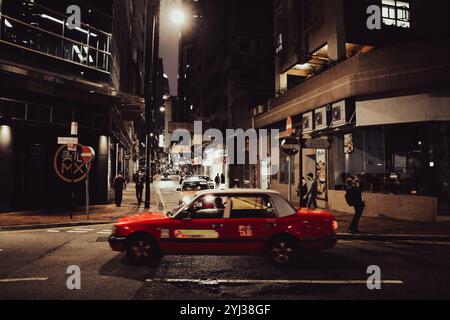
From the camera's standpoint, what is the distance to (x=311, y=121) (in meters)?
20.4

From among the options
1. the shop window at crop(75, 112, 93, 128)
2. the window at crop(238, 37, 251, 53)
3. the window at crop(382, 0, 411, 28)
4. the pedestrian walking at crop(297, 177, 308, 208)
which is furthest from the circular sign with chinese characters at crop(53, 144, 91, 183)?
the window at crop(238, 37, 251, 53)

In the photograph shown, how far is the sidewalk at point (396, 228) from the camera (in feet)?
35.0

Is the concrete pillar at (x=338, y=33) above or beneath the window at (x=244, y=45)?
beneath

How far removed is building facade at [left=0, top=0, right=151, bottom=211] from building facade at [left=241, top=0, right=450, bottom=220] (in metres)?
10.3

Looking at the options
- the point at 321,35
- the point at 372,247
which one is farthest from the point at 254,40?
the point at 372,247

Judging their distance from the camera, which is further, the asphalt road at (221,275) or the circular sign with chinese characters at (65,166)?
the circular sign with chinese characters at (65,166)

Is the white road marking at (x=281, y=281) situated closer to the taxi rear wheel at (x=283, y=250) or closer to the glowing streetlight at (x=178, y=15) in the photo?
the taxi rear wheel at (x=283, y=250)

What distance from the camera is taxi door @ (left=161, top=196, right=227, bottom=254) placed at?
7234 mm

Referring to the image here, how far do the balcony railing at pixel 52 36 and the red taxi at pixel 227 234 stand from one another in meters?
12.1

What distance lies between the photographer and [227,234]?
7.24 metres

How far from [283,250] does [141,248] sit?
2.92 meters

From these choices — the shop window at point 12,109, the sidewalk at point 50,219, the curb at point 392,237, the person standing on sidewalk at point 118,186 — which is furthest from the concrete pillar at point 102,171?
the curb at point 392,237

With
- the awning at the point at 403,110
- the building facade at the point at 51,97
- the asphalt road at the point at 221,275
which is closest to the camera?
the asphalt road at the point at 221,275

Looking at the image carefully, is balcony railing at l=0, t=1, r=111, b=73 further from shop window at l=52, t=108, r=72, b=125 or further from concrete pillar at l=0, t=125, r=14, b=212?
concrete pillar at l=0, t=125, r=14, b=212
